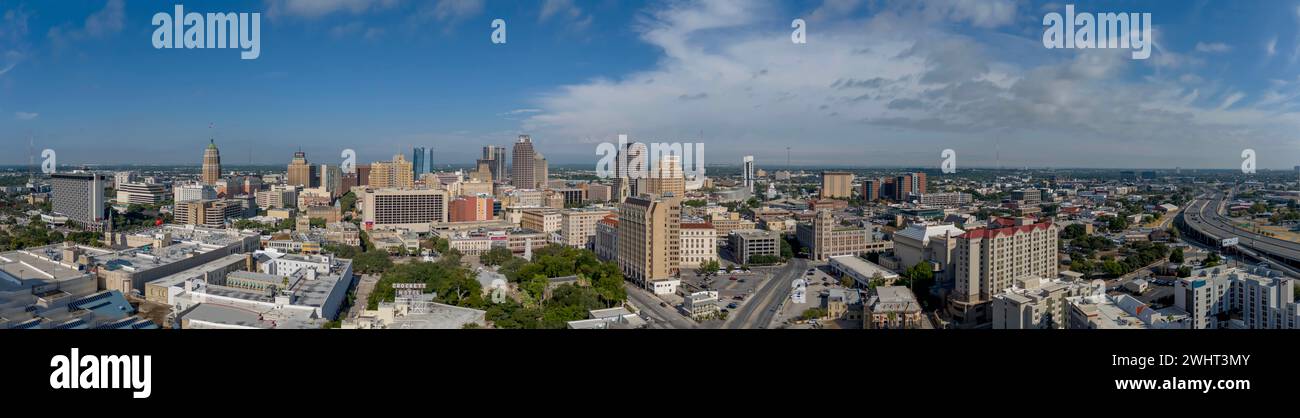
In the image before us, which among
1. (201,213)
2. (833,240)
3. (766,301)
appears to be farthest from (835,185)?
(201,213)

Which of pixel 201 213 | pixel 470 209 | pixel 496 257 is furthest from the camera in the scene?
pixel 470 209

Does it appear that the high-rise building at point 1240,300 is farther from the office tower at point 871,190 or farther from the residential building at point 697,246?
the office tower at point 871,190

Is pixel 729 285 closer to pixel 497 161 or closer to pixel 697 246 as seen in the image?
pixel 697 246

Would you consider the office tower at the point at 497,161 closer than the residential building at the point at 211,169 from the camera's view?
No

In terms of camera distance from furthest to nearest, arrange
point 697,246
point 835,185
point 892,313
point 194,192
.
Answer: point 835,185
point 194,192
point 697,246
point 892,313

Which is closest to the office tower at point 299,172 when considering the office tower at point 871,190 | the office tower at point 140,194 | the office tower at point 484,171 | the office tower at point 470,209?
the office tower at point 140,194
